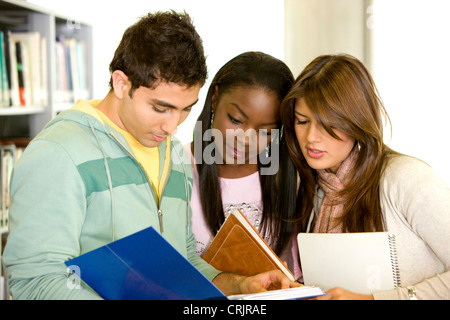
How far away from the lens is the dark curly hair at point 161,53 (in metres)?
1.12

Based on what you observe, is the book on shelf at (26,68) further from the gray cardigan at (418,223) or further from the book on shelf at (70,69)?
the gray cardigan at (418,223)

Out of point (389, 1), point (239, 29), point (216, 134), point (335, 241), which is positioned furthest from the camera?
point (239, 29)

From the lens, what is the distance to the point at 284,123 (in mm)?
1503

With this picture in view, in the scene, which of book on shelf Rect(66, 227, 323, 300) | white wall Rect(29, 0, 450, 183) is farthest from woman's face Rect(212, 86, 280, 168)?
white wall Rect(29, 0, 450, 183)

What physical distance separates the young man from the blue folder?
0.20 ft

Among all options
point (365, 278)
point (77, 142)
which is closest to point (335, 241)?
point (365, 278)

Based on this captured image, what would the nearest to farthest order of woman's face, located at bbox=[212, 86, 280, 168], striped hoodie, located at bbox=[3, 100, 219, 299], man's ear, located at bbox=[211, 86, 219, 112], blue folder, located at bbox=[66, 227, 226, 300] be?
blue folder, located at bbox=[66, 227, 226, 300] → striped hoodie, located at bbox=[3, 100, 219, 299] → woman's face, located at bbox=[212, 86, 280, 168] → man's ear, located at bbox=[211, 86, 219, 112]

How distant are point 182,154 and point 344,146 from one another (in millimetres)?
473

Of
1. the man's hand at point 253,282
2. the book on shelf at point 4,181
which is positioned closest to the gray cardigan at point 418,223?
the man's hand at point 253,282

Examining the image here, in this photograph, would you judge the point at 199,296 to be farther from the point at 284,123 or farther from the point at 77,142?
the point at 284,123

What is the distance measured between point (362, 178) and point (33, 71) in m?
1.74

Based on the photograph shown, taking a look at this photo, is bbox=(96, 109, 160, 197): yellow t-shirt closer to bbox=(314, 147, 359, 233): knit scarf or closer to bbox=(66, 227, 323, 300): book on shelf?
bbox=(66, 227, 323, 300): book on shelf

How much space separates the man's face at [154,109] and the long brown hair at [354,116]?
1.23 feet

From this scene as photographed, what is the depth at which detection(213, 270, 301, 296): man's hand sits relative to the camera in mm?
1209
